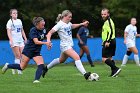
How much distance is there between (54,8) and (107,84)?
23.6 metres

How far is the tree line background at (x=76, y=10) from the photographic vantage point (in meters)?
35.5

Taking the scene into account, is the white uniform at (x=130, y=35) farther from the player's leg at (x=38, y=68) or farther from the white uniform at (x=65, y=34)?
the player's leg at (x=38, y=68)

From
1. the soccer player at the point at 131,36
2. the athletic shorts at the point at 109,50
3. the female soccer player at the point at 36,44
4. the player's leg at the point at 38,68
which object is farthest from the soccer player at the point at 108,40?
the soccer player at the point at 131,36

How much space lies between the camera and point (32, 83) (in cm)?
1291

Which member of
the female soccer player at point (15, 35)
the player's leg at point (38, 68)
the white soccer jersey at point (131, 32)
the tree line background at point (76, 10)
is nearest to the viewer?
the player's leg at point (38, 68)

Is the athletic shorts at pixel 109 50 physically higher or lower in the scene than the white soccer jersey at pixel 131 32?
higher

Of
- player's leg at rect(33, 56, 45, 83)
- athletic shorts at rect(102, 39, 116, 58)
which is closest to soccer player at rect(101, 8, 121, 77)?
athletic shorts at rect(102, 39, 116, 58)

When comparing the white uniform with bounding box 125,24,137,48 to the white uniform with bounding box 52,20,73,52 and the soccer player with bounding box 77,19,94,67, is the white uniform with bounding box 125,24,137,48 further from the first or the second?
the white uniform with bounding box 52,20,73,52

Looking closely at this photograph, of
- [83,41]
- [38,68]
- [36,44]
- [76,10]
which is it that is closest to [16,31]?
[36,44]

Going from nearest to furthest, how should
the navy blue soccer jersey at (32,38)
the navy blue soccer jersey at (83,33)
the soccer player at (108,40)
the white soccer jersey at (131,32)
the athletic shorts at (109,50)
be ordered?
the navy blue soccer jersey at (32,38)
the soccer player at (108,40)
the athletic shorts at (109,50)
the white soccer jersey at (131,32)
the navy blue soccer jersey at (83,33)

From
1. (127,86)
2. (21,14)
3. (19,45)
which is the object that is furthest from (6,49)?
(127,86)

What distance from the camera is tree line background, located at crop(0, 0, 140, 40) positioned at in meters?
35.5

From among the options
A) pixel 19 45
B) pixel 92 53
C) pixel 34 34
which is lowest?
pixel 92 53

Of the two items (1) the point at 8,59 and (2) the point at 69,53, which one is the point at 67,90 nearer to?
(2) the point at 69,53
